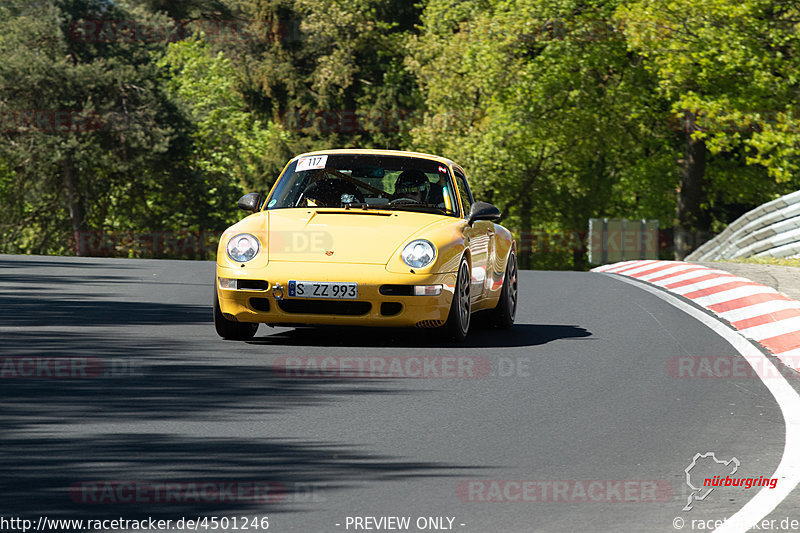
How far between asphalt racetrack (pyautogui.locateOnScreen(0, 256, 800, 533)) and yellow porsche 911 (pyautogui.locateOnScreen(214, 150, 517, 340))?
31cm

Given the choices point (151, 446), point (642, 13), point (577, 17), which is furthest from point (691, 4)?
point (151, 446)

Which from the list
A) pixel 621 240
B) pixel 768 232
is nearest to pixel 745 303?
pixel 768 232

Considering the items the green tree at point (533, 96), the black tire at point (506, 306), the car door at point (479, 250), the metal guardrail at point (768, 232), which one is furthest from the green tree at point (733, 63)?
the car door at point (479, 250)

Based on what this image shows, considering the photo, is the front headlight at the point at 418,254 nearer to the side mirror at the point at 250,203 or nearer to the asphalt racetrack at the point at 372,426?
the asphalt racetrack at the point at 372,426

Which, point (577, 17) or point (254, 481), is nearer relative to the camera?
point (254, 481)

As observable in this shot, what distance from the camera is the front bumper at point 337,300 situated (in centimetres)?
1015

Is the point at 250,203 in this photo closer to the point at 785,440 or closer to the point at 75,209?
the point at 785,440

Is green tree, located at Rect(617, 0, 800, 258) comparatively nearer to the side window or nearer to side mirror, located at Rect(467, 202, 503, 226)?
the side window

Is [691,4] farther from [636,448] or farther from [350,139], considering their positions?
[636,448]

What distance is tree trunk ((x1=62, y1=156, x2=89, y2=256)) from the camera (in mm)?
56156

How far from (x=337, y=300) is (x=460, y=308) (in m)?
1.13

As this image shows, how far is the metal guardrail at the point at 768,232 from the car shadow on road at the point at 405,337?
12585 mm

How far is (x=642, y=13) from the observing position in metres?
36.9

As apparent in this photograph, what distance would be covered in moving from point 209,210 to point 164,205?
236cm
